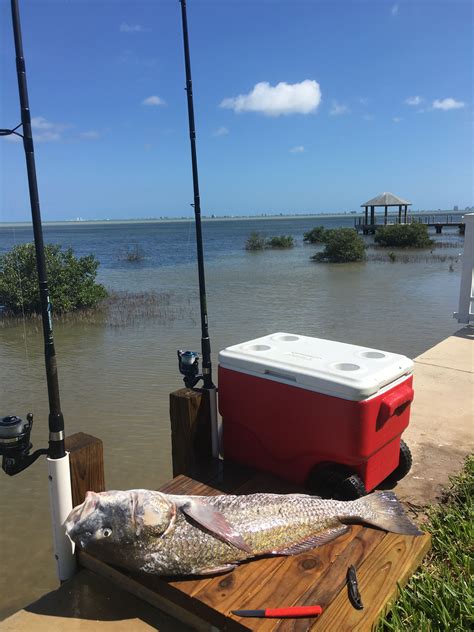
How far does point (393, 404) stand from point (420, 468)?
1.41 metres

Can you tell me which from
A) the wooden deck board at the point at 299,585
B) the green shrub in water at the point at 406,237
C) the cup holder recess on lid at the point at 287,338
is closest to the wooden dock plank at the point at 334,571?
the wooden deck board at the point at 299,585

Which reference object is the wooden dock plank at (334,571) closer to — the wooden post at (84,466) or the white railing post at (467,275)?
the wooden post at (84,466)

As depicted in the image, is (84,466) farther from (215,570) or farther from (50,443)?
(215,570)

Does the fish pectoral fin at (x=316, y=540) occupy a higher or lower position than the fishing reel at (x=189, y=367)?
lower

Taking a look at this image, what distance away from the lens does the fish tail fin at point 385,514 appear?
10.2 ft

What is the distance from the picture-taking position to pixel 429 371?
6.88 metres

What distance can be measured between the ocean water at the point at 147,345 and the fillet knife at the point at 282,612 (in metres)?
2.39

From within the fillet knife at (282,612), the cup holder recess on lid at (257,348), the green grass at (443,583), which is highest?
the cup holder recess on lid at (257,348)

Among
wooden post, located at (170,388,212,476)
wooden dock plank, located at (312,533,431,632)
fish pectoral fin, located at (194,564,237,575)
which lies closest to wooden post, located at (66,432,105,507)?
wooden post, located at (170,388,212,476)

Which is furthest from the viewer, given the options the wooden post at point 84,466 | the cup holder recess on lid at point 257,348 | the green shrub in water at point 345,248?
the green shrub in water at point 345,248

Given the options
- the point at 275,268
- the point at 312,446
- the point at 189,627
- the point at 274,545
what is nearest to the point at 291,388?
the point at 312,446

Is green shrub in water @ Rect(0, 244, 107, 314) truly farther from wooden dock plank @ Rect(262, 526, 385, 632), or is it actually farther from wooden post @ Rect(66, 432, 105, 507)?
wooden dock plank @ Rect(262, 526, 385, 632)

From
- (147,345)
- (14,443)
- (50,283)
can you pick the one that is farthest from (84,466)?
(50,283)

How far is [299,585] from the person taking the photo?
265 cm
